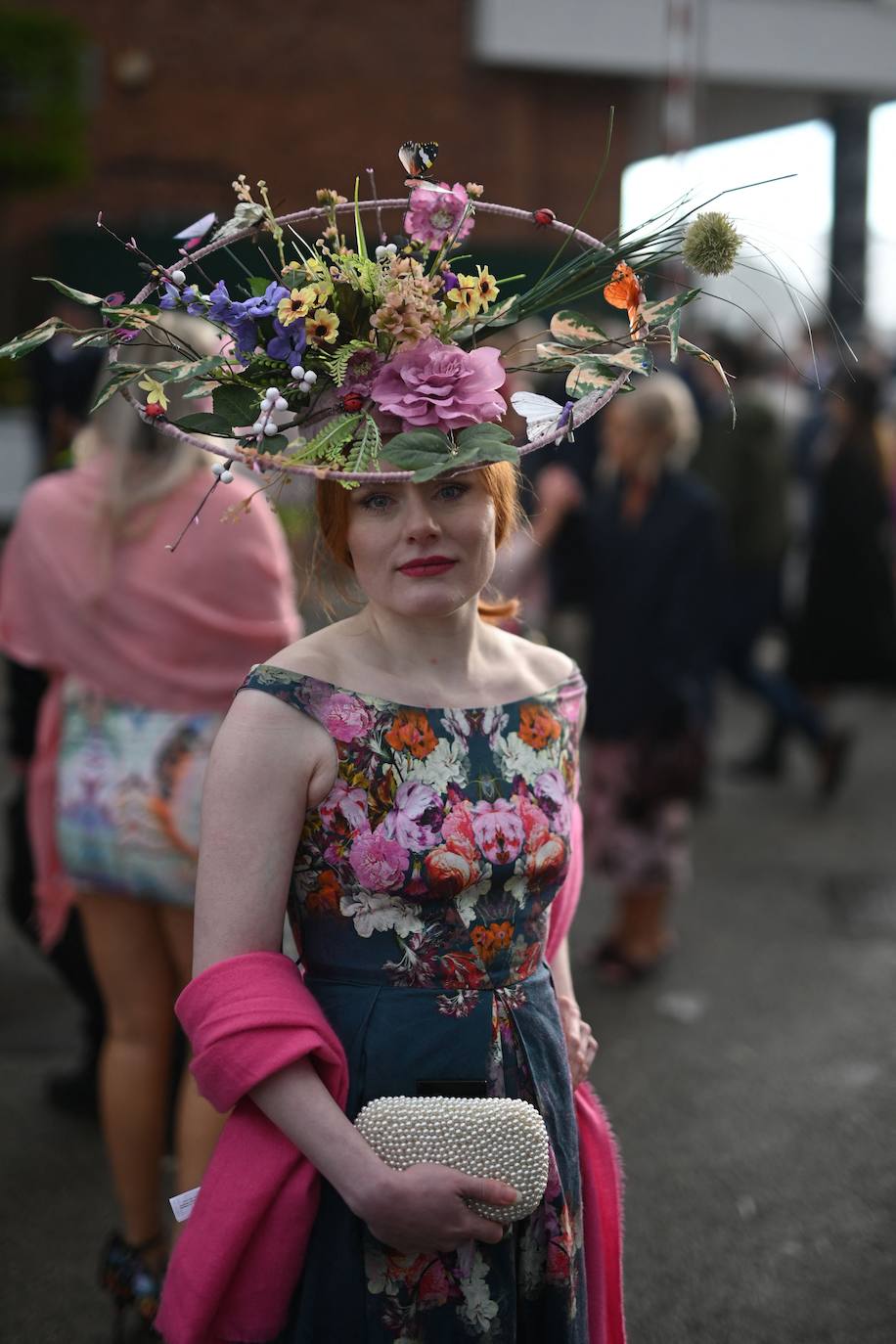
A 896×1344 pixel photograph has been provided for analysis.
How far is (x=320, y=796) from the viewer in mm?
1742

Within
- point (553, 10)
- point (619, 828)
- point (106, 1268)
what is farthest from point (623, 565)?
point (553, 10)

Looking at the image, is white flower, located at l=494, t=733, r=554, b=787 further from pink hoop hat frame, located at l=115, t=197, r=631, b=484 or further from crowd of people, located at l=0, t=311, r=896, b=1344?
pink hoop hat frame, located at l=115, t=197, r=631, b=484

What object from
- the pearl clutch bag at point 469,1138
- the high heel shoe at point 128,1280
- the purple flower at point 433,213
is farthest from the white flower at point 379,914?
the high heel shoe at point 128,1280

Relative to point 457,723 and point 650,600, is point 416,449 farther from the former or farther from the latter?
point 650,600

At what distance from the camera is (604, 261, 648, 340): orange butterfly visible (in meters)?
1.68

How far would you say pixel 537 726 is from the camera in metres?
1.91

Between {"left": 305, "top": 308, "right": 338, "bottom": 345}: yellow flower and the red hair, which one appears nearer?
{"left": 305, "top": 308, "right": 338, "bottom": 345}: yellow flower

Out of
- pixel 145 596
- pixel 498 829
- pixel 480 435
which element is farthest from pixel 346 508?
pixel 145 596

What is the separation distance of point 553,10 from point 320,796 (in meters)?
15.1

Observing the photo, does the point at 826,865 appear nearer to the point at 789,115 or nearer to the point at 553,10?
the point at 553,10

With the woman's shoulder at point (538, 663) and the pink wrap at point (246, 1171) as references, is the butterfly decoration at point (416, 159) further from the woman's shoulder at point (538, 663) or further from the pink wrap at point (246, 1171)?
the pink wrap at point (246, 1171)

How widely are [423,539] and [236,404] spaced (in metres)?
0.27

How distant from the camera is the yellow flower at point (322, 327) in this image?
165 cm

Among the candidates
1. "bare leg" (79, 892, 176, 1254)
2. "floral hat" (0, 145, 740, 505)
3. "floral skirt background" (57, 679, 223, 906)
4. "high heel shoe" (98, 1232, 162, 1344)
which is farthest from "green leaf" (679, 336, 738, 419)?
"high heel shoe" (98, 1232, 162, 1344)
